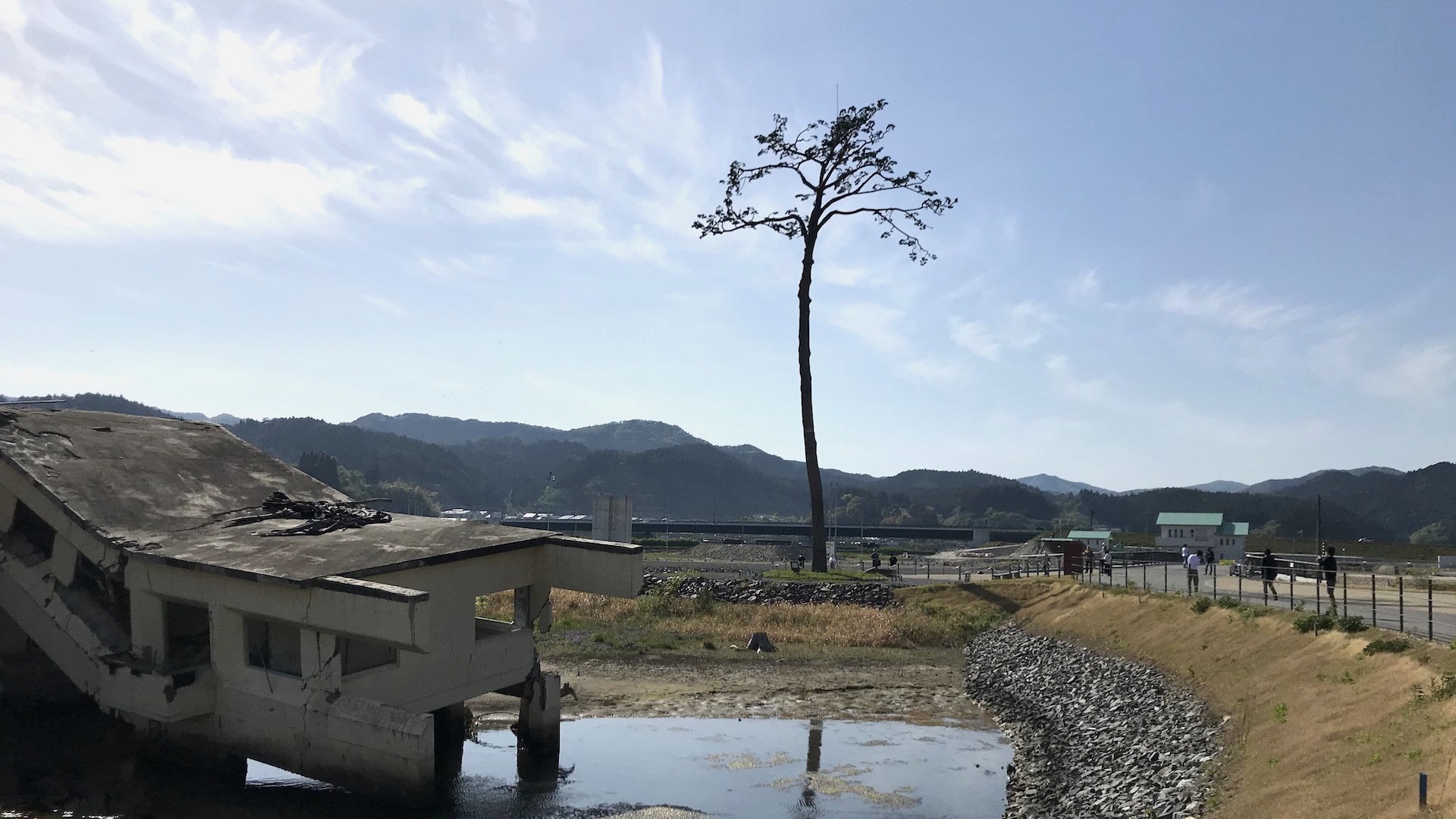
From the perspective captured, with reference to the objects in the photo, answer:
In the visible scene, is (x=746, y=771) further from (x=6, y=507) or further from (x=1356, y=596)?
(x=1356, y=596)

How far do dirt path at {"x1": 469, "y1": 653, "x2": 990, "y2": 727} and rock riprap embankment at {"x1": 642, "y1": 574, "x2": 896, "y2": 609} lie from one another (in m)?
6.98

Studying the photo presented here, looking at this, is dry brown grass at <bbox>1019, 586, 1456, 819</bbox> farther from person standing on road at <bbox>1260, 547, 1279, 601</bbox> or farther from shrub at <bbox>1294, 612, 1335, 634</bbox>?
person standing on road at <bbox>1260, 547, 1279, 601</bbox>

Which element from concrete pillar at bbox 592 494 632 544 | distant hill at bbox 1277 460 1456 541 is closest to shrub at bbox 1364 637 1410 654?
concrete pillar at bbox 592 494 632 544

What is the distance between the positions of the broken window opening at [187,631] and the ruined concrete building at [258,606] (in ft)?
0.14

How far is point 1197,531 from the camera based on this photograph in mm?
73938

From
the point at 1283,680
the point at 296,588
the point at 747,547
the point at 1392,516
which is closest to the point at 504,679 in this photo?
the point at 296,588

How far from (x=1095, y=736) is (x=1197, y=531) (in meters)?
62.5

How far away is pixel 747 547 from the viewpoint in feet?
285

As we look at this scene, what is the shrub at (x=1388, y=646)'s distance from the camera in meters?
15.3

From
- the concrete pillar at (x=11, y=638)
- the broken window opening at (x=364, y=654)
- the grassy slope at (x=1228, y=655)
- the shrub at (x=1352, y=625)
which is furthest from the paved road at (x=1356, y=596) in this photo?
the concrete pillar at (x=11, y=638)

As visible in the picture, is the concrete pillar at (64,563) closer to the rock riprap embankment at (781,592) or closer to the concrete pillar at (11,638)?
the concrete pillar at (11,638)

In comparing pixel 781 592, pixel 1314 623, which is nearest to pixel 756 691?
pixel 781 592

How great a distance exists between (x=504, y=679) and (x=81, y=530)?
853 centimetres

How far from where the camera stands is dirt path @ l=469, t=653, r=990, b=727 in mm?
23781
